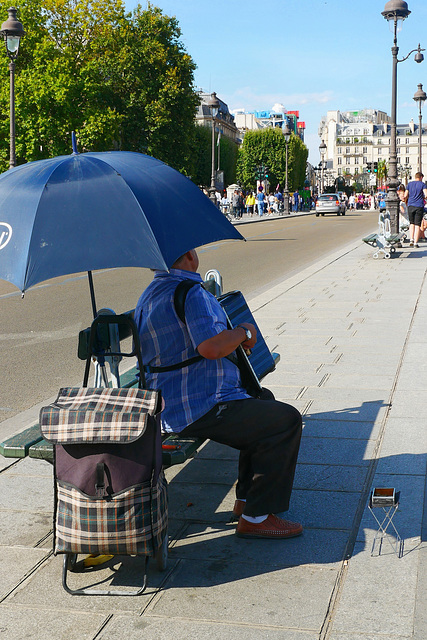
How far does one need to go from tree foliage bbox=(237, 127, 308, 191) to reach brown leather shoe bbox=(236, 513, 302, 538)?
320 feet

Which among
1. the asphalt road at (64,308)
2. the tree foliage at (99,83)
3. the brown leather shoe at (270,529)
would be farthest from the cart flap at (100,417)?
the tree foliage at (99,83)

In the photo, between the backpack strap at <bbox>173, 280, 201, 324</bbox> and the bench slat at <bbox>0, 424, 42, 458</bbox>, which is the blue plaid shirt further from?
the bench slat at <bbox>0, 424, 42, 458</bbox>

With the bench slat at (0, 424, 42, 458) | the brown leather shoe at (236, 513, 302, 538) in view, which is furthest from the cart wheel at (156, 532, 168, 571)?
the bench slat at (0, 424, 42, 458)

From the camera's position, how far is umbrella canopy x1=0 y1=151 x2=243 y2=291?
10.3 feet

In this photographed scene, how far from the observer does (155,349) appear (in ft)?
11.8

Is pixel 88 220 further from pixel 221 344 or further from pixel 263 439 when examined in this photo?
pixel 263 439

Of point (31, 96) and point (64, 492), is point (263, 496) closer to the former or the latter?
point (64, 492)

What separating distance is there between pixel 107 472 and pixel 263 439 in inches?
31.5

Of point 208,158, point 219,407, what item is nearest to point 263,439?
point 219,407

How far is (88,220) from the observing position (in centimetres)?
321

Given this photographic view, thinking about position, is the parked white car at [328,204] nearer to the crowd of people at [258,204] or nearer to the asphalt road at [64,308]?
the crowd of people at [258,204]

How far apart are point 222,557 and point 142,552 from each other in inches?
17.9

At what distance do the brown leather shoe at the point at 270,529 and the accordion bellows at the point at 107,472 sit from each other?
59 cm

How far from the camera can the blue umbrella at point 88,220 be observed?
10.3 ft
